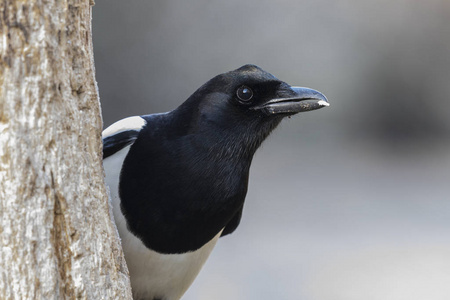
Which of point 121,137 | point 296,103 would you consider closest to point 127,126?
point 121,137

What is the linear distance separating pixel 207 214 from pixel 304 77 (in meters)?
3.44

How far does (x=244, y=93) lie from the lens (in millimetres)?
1312

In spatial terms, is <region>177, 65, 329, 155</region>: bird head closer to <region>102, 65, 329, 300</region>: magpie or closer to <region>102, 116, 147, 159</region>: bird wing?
<region>102, 65, 329, 300</region>: magpie

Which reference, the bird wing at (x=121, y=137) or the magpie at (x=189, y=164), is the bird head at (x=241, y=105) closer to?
the magpie at (x=189, y=164)

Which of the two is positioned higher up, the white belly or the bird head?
the bird head

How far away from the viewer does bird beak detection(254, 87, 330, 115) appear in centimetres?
129

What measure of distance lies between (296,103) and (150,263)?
16.8 inches

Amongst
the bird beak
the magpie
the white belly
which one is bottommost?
the white belly

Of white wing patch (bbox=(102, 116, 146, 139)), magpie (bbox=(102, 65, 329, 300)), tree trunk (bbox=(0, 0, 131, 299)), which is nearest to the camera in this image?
tree trunk (bbox=(0, 0, 131, 299))

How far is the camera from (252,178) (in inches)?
173

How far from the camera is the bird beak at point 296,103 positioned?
50.6 inches

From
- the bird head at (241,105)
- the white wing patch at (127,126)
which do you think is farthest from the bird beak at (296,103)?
the white wing patch at (127,126)

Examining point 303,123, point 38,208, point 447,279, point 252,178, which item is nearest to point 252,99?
point 38,208

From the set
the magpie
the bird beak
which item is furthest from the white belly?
the bird beak
